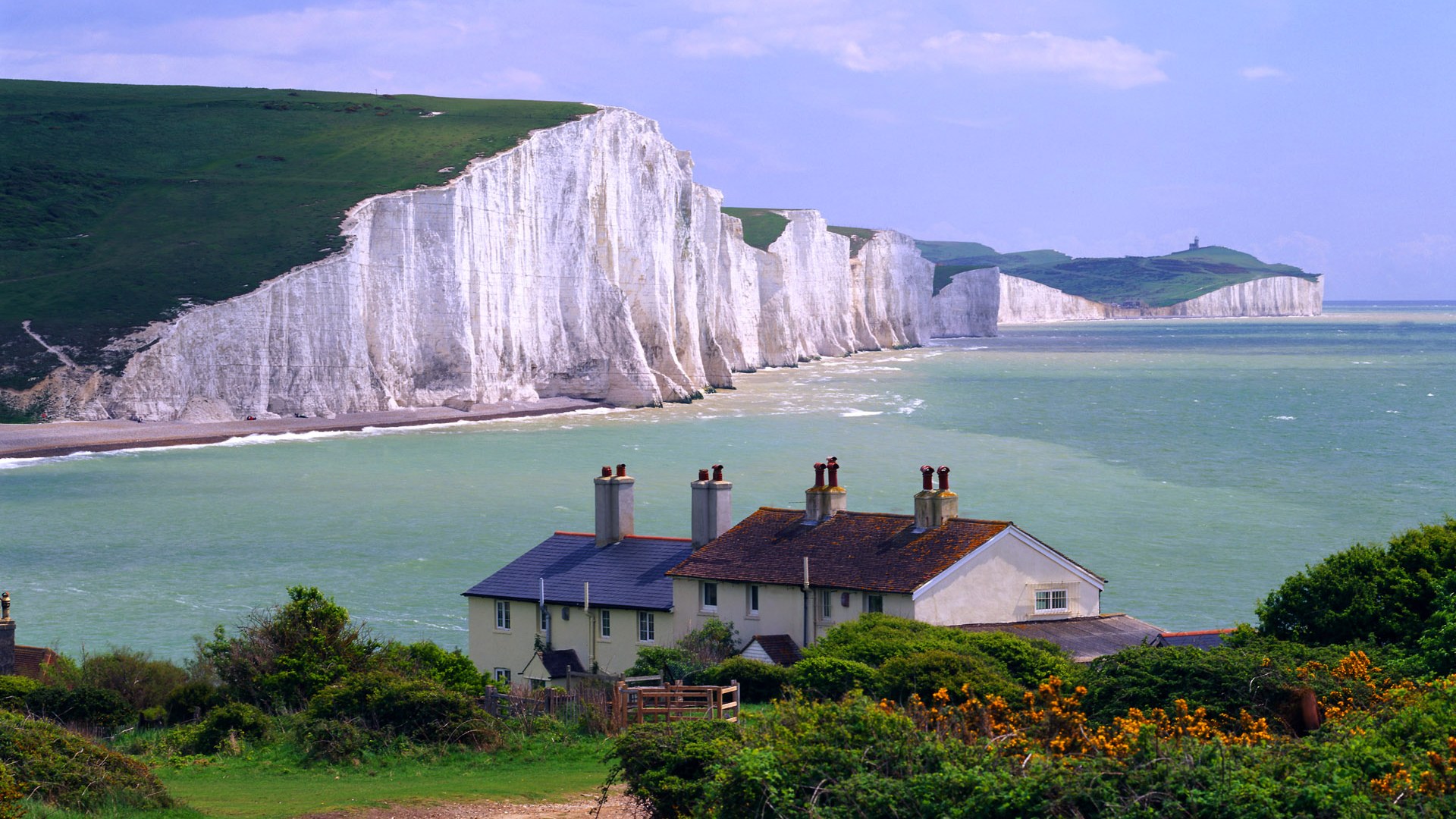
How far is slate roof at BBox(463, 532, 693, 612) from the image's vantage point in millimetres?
27578

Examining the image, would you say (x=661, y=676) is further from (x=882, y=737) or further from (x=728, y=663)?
(x=882, y=737)

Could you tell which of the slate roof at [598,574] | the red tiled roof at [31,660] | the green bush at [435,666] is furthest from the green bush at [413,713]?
the red tiled roof at [31,660]

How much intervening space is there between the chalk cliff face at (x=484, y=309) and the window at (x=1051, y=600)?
232 feet

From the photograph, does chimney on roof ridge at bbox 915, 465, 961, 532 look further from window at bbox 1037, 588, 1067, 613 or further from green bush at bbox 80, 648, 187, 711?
green bush at bbox 80, 648, 187, 711

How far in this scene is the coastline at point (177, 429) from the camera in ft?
256

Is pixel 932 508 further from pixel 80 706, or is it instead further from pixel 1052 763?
pixel 1052 763

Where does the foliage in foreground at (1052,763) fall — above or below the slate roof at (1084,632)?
above

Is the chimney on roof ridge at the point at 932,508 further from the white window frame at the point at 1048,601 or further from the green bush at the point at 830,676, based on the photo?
the green bush at the point at 830,676

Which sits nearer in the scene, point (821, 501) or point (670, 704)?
point (670, 704)

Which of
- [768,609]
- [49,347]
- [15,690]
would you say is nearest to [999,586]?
[768,609]

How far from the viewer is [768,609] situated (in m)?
26.3

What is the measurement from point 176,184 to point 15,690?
9949 centimetres

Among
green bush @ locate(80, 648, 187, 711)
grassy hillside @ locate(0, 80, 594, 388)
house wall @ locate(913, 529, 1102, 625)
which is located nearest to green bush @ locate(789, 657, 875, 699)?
house wall @ locate(913, 529, 1102, 625)

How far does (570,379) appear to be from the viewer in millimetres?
111938
